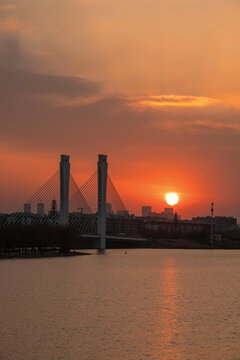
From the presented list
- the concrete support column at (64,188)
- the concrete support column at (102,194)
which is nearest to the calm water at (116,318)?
the concrete support column at (64,188)

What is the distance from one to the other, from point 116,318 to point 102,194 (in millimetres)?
88636

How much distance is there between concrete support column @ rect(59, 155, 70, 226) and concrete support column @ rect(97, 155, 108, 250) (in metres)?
8.34

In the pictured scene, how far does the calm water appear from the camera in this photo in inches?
1040

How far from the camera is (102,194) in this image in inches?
4862

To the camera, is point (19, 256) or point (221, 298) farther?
point (19, 256)

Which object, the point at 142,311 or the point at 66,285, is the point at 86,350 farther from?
the point at 66,285

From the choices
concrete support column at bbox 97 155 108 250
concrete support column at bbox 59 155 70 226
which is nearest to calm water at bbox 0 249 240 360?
concrete support column at bbox 59 155 70 226

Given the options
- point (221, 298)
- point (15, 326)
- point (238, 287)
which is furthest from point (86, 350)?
point (238, 287)

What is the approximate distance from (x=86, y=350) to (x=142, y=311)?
1202 centimetres

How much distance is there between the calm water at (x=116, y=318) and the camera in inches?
1040

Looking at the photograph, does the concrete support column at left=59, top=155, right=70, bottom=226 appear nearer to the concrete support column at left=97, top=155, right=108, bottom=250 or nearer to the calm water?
the concrete support column at left=97, top=155, right=108, bottom=250

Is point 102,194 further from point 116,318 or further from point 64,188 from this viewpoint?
point 116,318

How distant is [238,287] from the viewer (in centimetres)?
5566

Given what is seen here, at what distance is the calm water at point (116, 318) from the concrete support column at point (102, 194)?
63.0 meters
